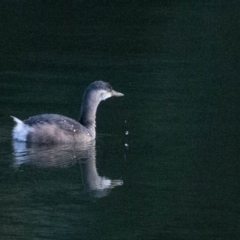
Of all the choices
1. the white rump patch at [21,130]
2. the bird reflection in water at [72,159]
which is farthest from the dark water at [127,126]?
the white rump patch at [21,130]

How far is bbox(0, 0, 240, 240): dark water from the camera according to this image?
32.7ft

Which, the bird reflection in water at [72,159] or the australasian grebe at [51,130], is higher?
the australasian grebe at [51,130]

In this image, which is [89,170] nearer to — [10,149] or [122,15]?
[10,149]

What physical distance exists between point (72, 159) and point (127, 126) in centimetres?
168

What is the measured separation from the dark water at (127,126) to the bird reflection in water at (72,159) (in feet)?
0.04

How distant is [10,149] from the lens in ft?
40.3

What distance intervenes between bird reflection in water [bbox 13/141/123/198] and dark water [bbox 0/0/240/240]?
1 cm

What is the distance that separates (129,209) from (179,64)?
840 centimetres

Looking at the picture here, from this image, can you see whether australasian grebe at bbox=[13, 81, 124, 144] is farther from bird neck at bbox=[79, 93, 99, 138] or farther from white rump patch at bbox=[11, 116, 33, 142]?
bird neck at bbox=[79, 93, 99, 138]

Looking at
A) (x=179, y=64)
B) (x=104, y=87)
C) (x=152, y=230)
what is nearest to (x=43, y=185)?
(x=152, y=230)

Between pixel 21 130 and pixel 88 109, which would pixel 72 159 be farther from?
pixel 88 109

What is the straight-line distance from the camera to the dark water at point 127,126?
9969 mm

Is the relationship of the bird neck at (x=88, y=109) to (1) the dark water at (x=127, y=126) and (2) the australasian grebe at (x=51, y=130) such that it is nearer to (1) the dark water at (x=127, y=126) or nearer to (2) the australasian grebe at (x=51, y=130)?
(2) the australasian grebe at (x=51, y=130)

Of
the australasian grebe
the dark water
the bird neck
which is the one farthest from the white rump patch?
the bird neck
